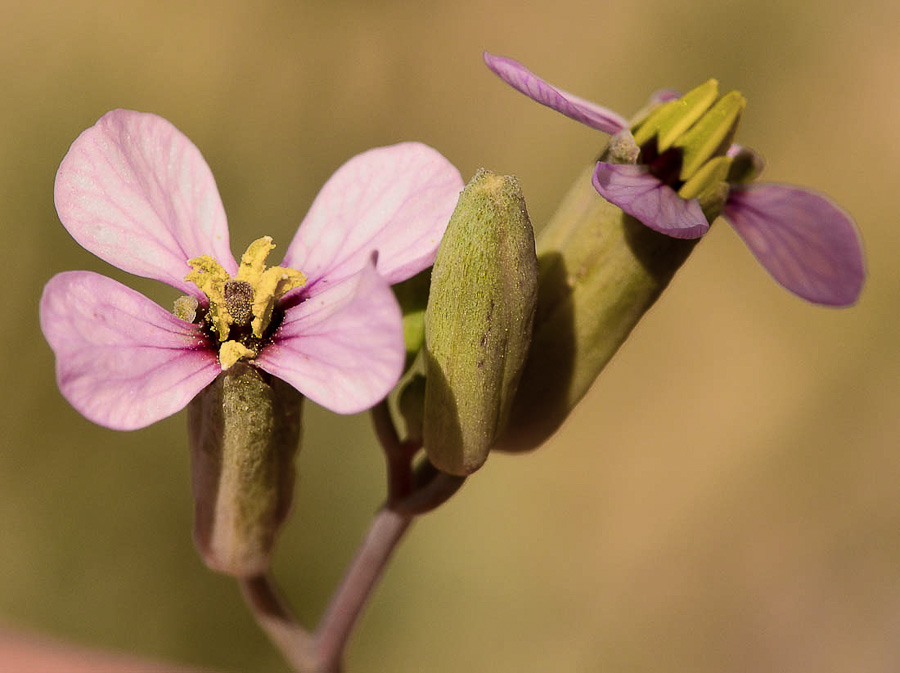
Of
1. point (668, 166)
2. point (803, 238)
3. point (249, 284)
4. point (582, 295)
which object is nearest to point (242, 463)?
point (249, 284)

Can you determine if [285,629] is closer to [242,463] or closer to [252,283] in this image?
[242,463]

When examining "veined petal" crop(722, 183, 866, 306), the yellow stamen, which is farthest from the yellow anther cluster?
"veined petal" crop(722, 183, 866, 306)

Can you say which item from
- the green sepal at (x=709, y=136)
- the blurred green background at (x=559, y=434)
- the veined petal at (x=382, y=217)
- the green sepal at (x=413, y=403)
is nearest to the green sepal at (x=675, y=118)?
the green sepal at (x=709, y=136)

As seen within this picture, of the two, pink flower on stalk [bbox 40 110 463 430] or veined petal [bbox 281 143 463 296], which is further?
veined petal [bbox 281 143 463 296]

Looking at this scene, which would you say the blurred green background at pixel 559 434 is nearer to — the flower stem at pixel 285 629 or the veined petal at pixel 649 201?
the flower stem at pixel 285 629

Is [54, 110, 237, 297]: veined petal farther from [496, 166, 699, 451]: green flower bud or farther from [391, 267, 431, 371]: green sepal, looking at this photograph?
[496, 166, 699, 451]: green flower bud

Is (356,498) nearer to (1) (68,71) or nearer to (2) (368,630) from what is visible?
(2) (368,630)
